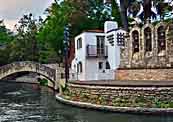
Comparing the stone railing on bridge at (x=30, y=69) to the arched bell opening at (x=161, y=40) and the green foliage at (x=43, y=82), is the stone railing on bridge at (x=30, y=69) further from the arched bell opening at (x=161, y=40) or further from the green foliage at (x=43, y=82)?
the arched bell opening at (x=161, y=40)

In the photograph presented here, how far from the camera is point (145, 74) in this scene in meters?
30.5

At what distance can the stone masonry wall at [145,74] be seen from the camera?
2895 cm

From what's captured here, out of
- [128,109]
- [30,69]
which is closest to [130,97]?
[128,109]

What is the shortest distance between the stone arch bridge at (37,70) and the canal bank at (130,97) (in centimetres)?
1645

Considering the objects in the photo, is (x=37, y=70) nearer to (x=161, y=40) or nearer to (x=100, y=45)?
(x=100, y=45)

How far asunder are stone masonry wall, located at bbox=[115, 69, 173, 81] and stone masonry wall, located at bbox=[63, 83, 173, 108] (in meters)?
5.29

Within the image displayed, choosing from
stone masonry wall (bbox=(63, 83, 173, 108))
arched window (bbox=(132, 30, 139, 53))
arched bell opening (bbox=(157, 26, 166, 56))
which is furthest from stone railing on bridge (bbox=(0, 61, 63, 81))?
stone masonry wall (bbox=(63, 83, 173, 108))

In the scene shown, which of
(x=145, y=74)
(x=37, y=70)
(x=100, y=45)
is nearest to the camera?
(x=145, y=74)

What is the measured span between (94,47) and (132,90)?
1384 centimetres

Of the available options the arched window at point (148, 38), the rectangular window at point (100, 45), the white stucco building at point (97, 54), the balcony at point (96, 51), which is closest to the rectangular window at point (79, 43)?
the white stucco building at point (97, 54)

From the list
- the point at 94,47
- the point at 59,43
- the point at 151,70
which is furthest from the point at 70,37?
the point at 151,70

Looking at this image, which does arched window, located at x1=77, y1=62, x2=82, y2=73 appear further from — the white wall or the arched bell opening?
the arched bell opening

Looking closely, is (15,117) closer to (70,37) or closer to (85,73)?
(85,73)

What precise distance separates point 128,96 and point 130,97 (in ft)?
0.50
